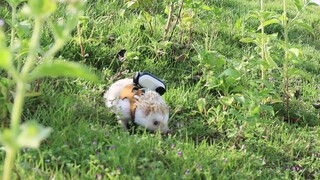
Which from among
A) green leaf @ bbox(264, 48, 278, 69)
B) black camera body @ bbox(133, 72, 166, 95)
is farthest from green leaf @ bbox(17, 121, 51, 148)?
green leaf @ bbox(264, 48, 278, 69)

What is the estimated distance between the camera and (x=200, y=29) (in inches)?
199

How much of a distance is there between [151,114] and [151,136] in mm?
212

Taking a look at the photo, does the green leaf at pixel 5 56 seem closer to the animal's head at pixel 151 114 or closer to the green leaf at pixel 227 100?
the animal's head at pixel 151 114

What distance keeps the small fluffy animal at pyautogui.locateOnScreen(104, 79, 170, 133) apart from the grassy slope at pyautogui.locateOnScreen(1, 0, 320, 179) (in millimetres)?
91

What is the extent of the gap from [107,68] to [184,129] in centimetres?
100

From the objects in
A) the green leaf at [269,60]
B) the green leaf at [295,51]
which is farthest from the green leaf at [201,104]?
the green leaf at [295,51]

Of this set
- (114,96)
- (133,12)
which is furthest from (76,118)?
(133,12)

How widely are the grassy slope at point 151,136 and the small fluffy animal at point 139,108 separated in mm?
91

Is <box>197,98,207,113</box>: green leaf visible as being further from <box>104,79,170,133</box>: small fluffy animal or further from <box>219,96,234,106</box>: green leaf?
<box>104,79,170,133</box>: small fluffy animal

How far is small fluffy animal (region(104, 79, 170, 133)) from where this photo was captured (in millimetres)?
3314

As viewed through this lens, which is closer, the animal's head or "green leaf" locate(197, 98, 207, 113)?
the animal's head

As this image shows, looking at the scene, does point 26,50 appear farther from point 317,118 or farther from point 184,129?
point 317,118

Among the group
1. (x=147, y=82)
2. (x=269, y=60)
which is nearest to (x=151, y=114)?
(x=147, y=82)

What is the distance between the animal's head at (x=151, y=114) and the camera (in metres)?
3.31
